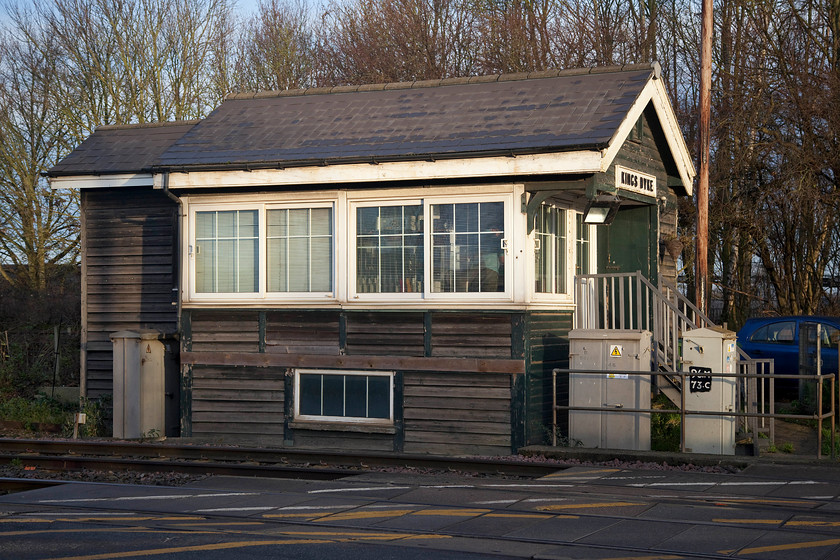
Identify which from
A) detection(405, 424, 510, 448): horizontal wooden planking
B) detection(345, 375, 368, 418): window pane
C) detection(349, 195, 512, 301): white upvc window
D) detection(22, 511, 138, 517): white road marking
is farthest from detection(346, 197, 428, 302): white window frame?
detection(22, 511, 138, 517): white road marking

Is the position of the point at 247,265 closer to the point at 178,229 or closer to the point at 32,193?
the point at 178,229

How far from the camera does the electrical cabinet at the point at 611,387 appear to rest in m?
11.8

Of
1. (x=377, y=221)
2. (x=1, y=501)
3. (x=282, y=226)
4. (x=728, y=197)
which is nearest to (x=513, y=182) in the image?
(x=377, y=221)

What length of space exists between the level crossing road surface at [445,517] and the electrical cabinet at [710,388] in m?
1.07

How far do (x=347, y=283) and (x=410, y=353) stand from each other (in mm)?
1268

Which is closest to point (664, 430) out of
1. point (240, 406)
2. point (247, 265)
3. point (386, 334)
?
point (386, 334)

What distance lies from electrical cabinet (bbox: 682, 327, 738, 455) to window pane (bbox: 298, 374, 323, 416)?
484 cm

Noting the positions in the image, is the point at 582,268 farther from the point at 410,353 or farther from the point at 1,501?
the point at 1,501

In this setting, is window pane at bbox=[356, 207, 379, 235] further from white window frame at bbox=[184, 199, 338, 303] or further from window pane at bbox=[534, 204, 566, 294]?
window pane at bbox=[534, 204, 566, 294]

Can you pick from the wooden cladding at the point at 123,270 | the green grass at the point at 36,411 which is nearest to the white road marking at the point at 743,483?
the wooden cladding at the point at 123,270

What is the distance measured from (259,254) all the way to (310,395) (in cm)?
204

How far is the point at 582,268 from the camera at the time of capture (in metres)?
14.6

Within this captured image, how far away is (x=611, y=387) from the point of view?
472 inches

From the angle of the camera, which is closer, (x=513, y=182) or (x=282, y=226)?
(x=513, y=182)
